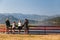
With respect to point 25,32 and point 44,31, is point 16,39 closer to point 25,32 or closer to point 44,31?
point 25,32

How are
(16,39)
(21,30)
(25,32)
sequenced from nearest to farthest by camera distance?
(16,39)
(25,32)
(21,30)

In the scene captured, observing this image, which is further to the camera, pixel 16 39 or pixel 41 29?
pixel 41 29

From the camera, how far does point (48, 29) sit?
27844 mm

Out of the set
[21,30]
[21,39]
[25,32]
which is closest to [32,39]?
[21,39]

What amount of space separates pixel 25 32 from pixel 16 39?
5.01 metres

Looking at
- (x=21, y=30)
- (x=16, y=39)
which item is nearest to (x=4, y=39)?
(x=16, y=39)

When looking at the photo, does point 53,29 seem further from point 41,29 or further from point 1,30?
point 1,30

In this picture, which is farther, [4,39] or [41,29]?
[41,29]

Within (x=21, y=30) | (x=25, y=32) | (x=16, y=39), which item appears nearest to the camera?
(x=16, y=39)

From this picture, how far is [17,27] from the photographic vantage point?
2642 cm

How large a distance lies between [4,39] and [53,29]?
27.7 ft

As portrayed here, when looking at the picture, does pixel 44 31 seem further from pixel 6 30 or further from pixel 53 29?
pixel 6 30

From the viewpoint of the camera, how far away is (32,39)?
20.8 metres

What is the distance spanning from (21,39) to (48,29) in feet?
24.8
